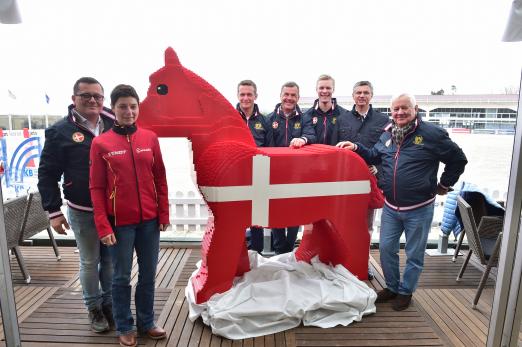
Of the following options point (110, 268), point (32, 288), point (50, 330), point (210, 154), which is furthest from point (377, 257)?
point (32, 288)

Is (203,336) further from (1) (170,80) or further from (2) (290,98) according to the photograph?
(2) (290,98)

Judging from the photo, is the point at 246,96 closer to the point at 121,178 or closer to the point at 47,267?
the point at 121,178

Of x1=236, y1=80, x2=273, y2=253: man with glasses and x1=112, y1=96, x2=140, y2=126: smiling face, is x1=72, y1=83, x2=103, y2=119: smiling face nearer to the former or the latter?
x1=112, y1=96, x2=140, y2=126: smiling face

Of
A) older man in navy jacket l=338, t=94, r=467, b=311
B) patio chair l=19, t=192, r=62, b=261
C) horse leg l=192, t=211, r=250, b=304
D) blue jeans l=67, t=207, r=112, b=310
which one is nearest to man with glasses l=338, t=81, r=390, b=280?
older man in navy jacket l=338, t=94, r=467, b=311

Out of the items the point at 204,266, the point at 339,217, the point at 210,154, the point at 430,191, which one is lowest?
the point at 204,266

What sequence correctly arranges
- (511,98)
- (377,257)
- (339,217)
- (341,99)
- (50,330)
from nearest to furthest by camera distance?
(511,98), (50,330), (339,217), (341,99), (377,257)

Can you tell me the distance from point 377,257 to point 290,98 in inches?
74.5

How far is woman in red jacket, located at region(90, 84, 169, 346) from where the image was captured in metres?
1.92

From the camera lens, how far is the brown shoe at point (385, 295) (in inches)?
107

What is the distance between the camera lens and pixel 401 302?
2.63m

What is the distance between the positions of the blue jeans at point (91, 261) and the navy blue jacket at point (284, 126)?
1.69 m

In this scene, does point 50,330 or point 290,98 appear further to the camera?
point 290,98

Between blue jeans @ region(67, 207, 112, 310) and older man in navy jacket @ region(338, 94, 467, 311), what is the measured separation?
1.86m

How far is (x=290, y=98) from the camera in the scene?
120 inches
